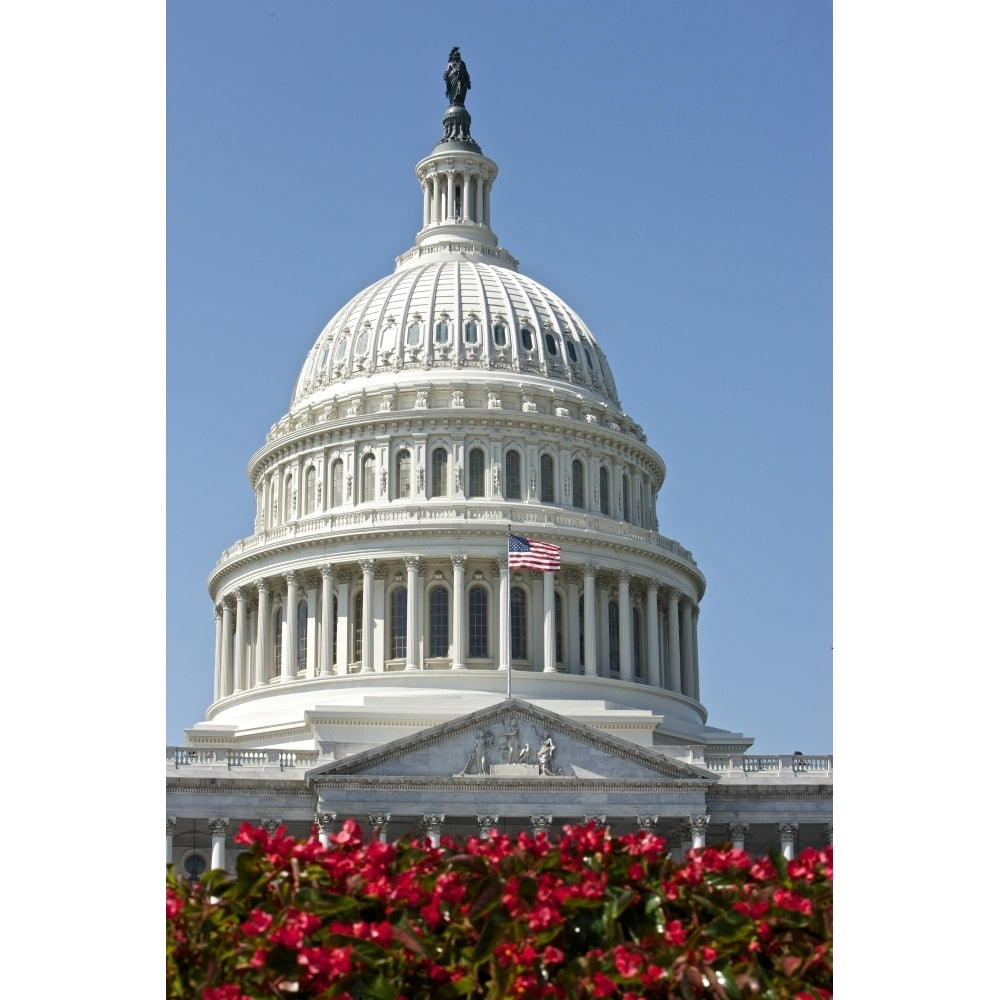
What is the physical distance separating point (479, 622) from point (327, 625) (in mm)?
7609

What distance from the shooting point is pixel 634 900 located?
12.6m

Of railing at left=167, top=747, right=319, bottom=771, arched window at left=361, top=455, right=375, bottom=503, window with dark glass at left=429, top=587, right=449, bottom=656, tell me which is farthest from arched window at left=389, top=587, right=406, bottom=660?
railing at left=167, top=747, right=319, bottom=771

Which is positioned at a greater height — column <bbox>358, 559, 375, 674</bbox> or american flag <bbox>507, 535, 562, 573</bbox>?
american flag <bbox>507, 535, 562, 573</bbox>

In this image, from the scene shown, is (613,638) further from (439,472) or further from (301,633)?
(301,633)

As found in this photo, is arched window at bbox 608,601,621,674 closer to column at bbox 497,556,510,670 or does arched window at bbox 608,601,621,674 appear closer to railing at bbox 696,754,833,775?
column at bbox 497,556,510,670

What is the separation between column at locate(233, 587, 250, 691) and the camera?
87875mm

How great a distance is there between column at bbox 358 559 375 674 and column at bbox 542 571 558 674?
27.9 ft

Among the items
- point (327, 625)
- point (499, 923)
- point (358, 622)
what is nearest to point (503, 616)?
point (358, 622)

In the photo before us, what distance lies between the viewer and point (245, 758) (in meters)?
68.2

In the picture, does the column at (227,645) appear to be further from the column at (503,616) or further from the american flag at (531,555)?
the american flag at (531,555)

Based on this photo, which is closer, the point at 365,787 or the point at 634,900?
the point at 634,900
